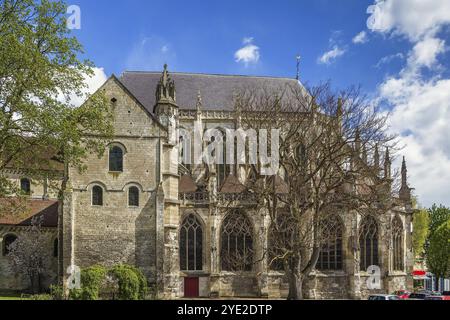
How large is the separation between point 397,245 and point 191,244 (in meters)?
16.3

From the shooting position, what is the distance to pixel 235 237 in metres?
35.5

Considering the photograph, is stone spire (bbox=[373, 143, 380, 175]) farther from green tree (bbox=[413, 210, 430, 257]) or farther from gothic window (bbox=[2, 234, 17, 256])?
green tree (bbox=[413, 210, 430, 257])

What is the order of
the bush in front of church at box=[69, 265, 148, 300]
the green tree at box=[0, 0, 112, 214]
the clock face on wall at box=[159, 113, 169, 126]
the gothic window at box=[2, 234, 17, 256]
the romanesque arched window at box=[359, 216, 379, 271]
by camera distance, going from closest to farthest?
the green tree at box=[0, 0, 112, 214], the bush in front of church at box=[69, 265, 148, 300], the clock face on wall at box=[159, 113, 169, 126], the gothic window at box=[2, 234, 17, 256], the romanesque arched window at box=[359, 216, 379, 271]

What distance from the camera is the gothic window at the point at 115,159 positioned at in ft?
104

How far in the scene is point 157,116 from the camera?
33.4 metres

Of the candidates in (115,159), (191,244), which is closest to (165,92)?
(115,159)

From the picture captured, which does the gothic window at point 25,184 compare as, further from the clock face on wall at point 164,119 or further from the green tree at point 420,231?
the green tree at point 420,231

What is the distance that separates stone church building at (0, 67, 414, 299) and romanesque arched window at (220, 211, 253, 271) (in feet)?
0.23

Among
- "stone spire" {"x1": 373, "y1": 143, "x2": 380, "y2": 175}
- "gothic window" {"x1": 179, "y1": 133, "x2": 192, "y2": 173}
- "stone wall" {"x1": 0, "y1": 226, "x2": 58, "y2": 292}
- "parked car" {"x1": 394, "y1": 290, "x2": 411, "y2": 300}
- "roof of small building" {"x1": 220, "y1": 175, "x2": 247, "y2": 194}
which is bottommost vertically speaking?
"parked car" {"x1": 394, "y1": 290, "x2": 411, "y2": 300}

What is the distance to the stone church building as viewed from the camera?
30.9 metres

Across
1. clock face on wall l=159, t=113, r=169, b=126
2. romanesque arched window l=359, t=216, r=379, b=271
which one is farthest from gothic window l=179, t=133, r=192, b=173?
romanesque arched window l=359, t=216, r=379, b=271

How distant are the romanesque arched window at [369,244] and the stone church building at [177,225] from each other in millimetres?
72
